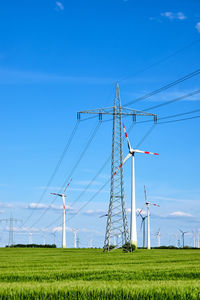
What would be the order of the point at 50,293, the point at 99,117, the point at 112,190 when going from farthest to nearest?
the point at 99,117 → the point at 112,190 → the point at 50,293

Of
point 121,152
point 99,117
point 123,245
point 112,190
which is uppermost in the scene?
point 99,117

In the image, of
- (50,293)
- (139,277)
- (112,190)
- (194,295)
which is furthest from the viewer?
(112,190)

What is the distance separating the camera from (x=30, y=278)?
23.2 meters

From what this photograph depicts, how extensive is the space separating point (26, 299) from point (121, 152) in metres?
51.9

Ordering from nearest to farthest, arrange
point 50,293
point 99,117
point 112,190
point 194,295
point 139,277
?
point 194,295 → point 50,293 → point 139,277 → point 112,190 → point 99,117

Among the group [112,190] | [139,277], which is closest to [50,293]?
[139,277]

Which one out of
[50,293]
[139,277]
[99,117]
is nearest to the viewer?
[50,293]

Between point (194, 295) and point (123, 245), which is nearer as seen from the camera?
point (194, 295)

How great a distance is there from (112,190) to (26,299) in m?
50.5

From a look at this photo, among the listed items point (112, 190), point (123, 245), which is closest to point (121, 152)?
point (112, 190)

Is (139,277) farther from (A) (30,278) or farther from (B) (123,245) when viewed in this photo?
(B) (123,245)

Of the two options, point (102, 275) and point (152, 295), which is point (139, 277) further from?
point (152, 295)

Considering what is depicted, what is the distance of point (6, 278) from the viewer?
23.8 m

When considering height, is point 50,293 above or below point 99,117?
below
